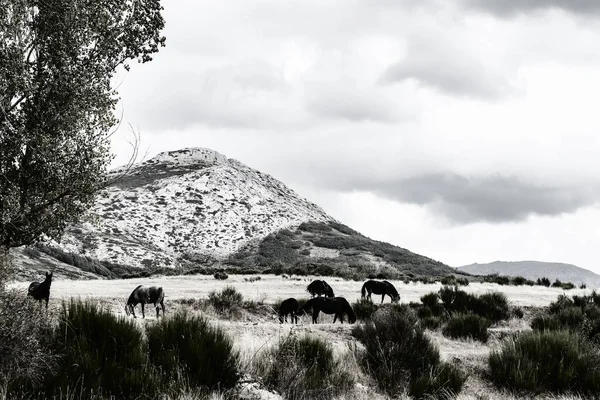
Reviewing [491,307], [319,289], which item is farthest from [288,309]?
[491,307]

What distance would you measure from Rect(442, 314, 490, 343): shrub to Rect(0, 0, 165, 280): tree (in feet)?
36.0

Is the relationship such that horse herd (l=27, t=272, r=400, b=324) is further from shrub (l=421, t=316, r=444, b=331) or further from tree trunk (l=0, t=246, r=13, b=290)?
tree trunk (l=0, t=246, r=13, b=290)

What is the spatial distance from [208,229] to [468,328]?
67.9 metres

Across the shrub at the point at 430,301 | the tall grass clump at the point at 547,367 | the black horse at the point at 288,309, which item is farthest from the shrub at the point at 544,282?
the tall grass clump at the point at 547,367

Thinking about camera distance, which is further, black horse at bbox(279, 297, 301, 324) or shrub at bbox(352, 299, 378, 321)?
shrub at bbox(352, 299, 378, 321)

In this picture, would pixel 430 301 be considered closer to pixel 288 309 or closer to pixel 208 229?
pixel 288 309

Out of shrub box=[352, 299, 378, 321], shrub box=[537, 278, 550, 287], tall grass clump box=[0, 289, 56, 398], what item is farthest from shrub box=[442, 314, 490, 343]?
shrub box=[537, 278, 550, 287]

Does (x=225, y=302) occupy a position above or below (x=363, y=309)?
below

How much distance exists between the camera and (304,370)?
927cm

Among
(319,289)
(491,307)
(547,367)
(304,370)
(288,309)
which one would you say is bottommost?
(304,370)

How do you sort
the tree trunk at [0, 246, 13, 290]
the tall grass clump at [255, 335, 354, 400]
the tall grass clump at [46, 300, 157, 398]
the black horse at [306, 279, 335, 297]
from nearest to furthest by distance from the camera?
the tall grass clump at [46, 300, 157, 398] → the tree trunk at [0, 246, 13, 290] → the tall grass clump at [255, 335, 354, 400] → the black horse at [306, 279, 335, 297]

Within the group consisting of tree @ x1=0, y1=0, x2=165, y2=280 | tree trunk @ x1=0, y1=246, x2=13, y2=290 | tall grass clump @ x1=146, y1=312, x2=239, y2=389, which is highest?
tree @ x1=0, y1=0, x2=165, y2=280

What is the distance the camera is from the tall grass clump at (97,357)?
7215 millimetres

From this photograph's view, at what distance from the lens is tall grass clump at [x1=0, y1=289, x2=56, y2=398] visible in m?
6.90
